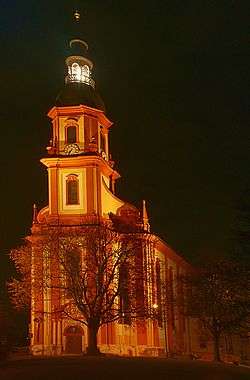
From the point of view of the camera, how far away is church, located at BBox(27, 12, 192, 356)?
68688mm

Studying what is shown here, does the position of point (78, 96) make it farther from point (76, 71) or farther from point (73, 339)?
point (73, 339)

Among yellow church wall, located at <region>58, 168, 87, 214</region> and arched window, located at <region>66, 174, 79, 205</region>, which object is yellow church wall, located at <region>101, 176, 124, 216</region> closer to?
yellow church wall, located at <region>58, 168, 87, 214</region>

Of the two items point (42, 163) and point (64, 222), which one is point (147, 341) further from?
point (42, 163)

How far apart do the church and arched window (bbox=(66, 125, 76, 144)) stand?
0.32ft

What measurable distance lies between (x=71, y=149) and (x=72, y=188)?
3.85 metres

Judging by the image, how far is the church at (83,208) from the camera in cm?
6869

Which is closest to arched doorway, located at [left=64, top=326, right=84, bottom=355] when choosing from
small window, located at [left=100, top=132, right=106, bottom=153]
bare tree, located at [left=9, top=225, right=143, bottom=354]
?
bare tree, located at [left=9, top=225, right=143, bottom=354]

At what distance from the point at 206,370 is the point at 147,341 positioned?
31502 millimetres

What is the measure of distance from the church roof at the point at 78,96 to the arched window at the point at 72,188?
24.9 ft

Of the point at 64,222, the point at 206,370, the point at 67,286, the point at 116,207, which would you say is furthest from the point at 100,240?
the point at 206,370

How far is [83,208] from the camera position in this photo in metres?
73.2

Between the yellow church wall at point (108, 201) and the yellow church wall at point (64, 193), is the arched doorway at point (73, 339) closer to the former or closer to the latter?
the yellow church wall at point (64, 193)

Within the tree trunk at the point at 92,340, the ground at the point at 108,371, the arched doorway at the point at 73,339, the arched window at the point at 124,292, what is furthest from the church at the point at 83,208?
the ground at the point at 108,371

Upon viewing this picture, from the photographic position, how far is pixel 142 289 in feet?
218
